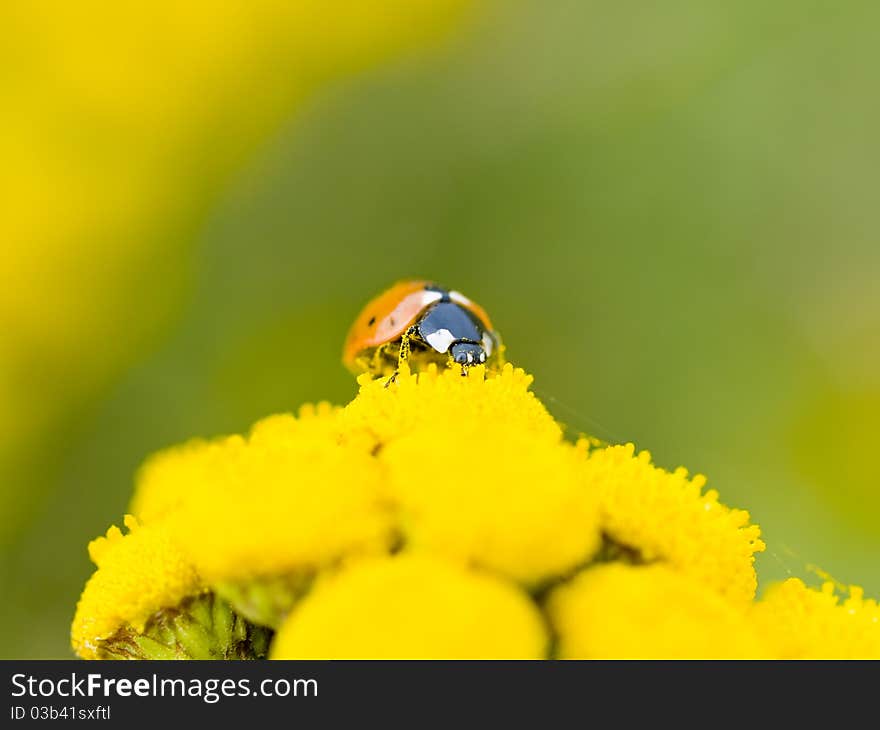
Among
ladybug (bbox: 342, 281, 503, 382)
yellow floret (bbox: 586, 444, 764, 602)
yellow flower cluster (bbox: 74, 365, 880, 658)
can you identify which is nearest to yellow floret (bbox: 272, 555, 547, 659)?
yellow flower cluster (bbox: 74, 365, 880, 658)

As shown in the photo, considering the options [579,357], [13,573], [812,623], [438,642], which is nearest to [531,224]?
[579,357]

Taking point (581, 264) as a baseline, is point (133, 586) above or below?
below

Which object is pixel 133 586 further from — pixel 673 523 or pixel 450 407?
pixel 673 523

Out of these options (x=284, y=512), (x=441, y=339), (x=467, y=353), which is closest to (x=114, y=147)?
(x=441, y=339)

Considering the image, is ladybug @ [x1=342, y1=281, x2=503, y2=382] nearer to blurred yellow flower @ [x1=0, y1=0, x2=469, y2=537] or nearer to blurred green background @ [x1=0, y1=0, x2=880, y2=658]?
blurred green background @ [x1=0, y1=0, x2=880, y2=658]

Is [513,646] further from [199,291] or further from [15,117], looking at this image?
[15,117]

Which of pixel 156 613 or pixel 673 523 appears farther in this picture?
pixel 156 613
